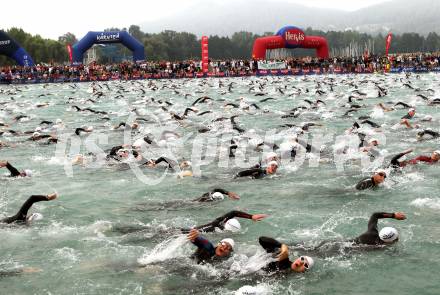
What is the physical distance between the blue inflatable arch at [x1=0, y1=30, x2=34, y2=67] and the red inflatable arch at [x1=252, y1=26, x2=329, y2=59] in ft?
86.6

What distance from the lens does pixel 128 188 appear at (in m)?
14.2

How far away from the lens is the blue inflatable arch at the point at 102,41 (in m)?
61.4

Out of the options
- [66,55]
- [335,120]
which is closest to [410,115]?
[335,120]

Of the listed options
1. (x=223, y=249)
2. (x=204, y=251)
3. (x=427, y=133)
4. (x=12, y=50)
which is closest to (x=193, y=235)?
(x=204, y=251)

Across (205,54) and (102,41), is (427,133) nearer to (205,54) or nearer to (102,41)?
(205,54)

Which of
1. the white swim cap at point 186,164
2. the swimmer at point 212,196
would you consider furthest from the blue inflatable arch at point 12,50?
the swimmer at point 212,196

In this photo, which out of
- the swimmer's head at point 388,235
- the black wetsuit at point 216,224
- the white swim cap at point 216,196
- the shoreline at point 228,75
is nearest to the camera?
the swimmer's head at point 388,235

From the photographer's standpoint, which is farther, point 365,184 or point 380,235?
point 365,184

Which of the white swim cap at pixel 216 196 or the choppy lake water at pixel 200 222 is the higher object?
the white swim cap at pixel 216 196

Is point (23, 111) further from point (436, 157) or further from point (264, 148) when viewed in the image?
point (436, 157)

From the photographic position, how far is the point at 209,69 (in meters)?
61.4

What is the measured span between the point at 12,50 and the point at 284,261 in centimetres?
5783

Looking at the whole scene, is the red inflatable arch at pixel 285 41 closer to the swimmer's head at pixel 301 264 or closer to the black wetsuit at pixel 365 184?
the black wetsuit at pixel 365 184

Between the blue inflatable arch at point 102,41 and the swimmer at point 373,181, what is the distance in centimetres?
5324
